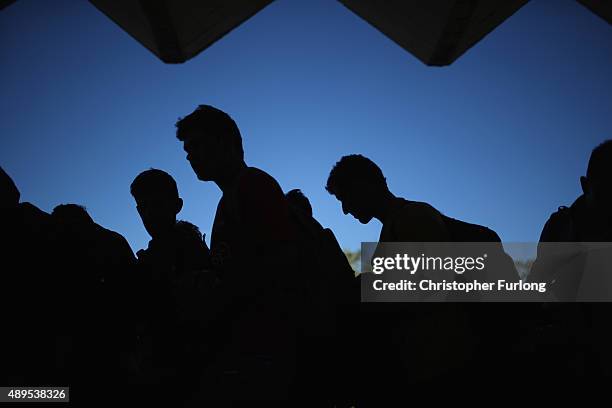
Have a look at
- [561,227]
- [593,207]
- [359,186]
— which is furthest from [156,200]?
[593,207]

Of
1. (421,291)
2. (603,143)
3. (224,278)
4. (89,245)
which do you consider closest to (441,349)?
(421,291)

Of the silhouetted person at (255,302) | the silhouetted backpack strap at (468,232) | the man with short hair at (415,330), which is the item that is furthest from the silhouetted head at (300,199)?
the silhouetted person at (255,302)

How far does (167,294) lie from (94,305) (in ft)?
1.11

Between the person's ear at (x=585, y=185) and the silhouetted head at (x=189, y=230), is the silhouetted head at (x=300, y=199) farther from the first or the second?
the person's ear at (x=585, y=185)

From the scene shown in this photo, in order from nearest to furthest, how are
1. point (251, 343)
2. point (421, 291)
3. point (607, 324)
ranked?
point (251, 343), point (607, 324), point (421, 291)

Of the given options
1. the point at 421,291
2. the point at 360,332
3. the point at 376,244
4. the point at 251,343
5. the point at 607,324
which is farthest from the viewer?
the point at 376,244

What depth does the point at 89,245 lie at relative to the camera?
7.03 ft

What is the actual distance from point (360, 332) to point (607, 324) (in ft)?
3.55

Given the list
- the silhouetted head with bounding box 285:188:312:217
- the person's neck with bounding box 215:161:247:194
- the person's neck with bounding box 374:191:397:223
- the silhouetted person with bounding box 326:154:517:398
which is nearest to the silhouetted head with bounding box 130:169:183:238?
the silhouetted head with bounding box 285:188:312:217

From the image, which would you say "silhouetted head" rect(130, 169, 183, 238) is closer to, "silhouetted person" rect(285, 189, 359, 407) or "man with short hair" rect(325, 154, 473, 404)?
"silhouetted person" rect(285, 189, 359, 407)

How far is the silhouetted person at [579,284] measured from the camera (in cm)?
191

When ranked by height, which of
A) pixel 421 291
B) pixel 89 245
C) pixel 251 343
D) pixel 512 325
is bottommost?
pixel 251 343

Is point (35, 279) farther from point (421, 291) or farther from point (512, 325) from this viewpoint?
point (512, 325)

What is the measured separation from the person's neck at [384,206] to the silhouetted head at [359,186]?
0.5 inches
